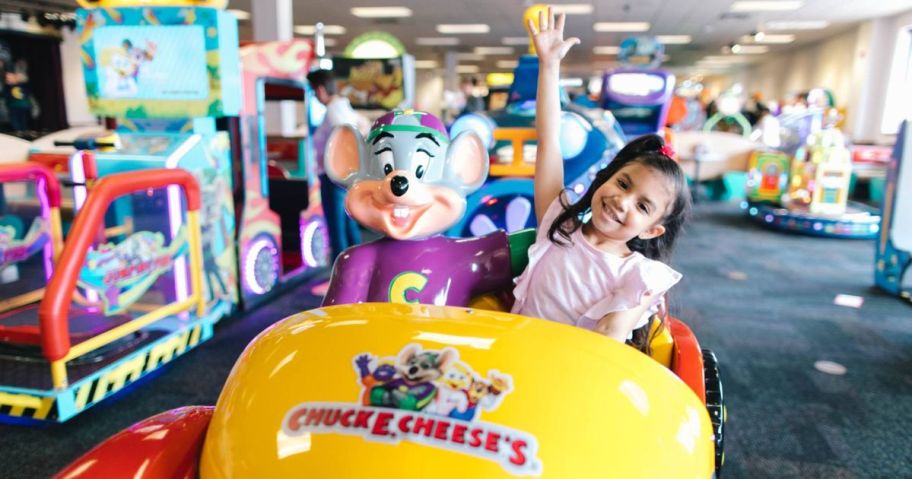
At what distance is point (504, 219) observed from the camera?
3270 millimetres

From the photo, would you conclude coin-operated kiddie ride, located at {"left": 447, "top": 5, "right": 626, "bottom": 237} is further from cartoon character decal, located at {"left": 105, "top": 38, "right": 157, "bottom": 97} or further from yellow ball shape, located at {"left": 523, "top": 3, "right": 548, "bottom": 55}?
cartoon character decal, located at {"left": 105, "top": 38, "right": 157, "bottom": 97}

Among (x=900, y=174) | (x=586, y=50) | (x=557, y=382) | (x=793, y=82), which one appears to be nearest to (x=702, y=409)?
(x=557, y=382)

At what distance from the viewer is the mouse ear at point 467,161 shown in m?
1.37

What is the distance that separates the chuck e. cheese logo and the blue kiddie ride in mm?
2138

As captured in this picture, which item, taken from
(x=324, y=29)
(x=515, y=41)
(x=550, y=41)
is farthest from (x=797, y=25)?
(x=550, y=41)

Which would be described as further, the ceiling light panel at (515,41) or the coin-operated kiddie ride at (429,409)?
the ceiling light panel at (515,41)

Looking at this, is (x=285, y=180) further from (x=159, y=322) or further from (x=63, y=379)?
(x=63, y=379)

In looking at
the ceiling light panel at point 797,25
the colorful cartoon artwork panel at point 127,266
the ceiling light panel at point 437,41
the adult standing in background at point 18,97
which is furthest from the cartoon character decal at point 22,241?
the ceiling light panel at point 797,25

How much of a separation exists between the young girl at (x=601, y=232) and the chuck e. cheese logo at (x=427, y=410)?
46 centimetres

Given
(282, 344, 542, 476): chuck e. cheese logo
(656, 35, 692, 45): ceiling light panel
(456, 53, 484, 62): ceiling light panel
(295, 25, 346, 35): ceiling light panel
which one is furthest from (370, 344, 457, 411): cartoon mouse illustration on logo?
(456, 53, 484, 62): ceiling light panel

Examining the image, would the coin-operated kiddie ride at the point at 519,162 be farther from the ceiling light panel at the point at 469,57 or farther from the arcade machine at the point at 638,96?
the ceiling light panel at the point at 469,57

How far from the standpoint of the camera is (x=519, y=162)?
11.2ft

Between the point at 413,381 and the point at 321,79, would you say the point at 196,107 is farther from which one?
the point at 413,381

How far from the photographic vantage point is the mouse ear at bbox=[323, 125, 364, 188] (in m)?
1.39
